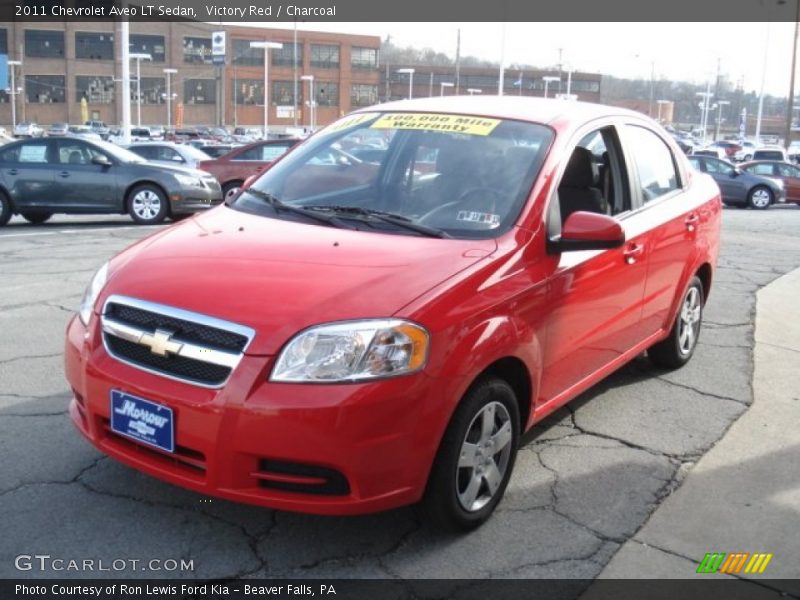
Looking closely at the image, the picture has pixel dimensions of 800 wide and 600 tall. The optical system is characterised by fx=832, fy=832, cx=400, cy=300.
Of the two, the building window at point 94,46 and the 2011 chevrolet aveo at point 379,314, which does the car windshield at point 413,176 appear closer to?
the 2011 chevrolet aveo at point 379,314

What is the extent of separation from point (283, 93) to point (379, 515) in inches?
3847

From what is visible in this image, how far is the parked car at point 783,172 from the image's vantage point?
25.9 meters

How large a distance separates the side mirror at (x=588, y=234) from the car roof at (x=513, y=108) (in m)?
0.74

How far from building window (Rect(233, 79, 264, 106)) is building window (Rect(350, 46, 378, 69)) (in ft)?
36.6

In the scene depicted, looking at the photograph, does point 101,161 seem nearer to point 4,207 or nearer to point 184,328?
point 4,207

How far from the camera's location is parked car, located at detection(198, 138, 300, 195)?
17641 millimetres

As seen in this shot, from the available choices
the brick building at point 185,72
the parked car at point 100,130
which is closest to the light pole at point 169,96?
the brick building at point 185,72

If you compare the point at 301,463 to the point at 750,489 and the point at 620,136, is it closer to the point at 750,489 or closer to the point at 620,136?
the point at 750,489

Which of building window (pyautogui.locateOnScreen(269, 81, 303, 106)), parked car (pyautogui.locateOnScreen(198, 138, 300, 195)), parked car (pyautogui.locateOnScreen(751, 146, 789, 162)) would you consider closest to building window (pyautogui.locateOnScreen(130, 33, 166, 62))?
building window (pyautogui.locateOnScreen(269, 81, 303, 106))

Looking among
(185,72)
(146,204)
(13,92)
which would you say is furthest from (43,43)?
(146,204)

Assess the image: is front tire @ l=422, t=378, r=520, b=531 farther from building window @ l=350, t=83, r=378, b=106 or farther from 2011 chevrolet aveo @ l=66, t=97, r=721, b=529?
building window @ l=350, t=83, r=378, b=106

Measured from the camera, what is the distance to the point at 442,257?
3395 millimetres

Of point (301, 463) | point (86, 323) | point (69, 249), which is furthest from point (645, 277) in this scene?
point (69, 249)

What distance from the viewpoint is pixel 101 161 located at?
13672 mm
